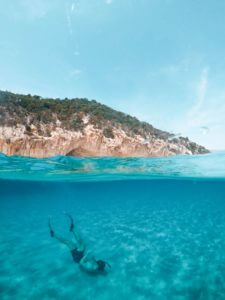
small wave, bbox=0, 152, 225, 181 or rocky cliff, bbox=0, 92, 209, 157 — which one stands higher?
rocky cliff, bbox=0, 92, 209, 157

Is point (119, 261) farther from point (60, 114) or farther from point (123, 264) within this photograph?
point (60, 114)

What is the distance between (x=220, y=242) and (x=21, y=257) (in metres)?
10.5

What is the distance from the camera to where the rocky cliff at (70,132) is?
77.3 ft

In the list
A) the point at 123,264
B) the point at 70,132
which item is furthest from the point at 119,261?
the point at 70,132

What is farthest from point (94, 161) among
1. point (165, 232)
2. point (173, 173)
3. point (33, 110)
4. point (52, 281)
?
point (52, 281)

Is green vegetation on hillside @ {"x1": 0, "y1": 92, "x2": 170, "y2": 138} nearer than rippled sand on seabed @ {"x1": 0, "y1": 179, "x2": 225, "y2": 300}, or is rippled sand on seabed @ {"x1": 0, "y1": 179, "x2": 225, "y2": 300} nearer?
rippled sand on seabed @ {"x1": 0, "y1": 179, "x2": 225, "y2": 300}

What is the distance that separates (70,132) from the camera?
27047 millimetres

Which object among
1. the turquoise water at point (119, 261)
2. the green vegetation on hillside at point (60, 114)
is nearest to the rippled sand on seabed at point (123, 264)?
the turquoise water at point (119, 261)

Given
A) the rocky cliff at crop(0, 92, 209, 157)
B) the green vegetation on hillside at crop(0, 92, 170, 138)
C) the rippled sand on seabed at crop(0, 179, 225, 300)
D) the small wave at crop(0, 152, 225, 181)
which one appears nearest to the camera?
the rippled sand on seabed at crop(0, 179, 225, 300)

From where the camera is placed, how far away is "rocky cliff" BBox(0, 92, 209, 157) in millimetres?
23547

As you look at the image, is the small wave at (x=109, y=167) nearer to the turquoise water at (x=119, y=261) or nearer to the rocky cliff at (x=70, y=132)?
the turquoise water at (x=119, y=261)

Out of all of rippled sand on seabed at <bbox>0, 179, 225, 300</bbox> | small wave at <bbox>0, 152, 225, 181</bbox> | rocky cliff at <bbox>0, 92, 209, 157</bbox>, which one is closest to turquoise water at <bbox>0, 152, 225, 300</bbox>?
rippled sand on seabed at <bbox>0, 179, 225, 300</bbox>

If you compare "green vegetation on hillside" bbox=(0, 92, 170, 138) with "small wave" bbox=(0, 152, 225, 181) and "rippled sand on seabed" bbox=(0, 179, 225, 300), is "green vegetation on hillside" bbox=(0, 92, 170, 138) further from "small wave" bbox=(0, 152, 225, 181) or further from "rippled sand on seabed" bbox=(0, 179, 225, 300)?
"rippled sand on seabed" bbox=(0, 179, 225, 300)

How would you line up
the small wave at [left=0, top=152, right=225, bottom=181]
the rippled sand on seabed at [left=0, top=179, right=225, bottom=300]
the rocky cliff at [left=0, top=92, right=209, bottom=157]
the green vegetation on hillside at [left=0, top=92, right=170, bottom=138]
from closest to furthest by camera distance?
the rippled sand on seabed at [left=0, top=179, right=225, bottom=300], the small wave at [left=0, top=152, right=225, bottom=181], the rocky cliff at [left=0, top=92, right=209, bottom=157], the green vegetation on hillside at [left=0, top=92, right=170, bottom=138]
